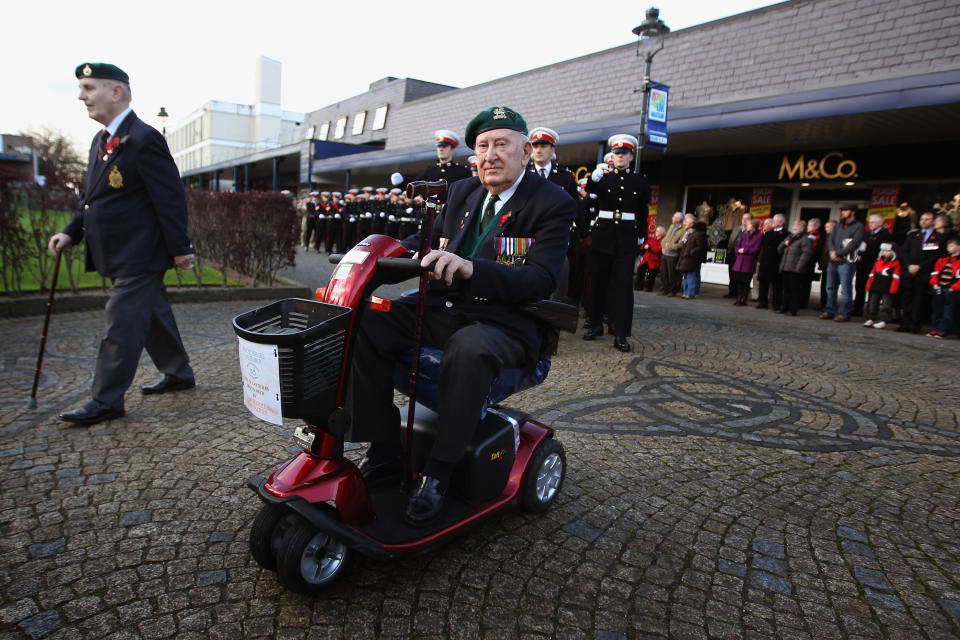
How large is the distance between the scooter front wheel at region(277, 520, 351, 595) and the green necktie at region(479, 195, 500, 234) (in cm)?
151

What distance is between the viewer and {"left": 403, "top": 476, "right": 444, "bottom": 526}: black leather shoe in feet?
7.22

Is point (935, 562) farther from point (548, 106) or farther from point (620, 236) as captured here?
point (548, 106)

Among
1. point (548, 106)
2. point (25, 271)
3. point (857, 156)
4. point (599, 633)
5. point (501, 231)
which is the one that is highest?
point (548, 106)

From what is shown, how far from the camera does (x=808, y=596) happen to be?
88.0 inches

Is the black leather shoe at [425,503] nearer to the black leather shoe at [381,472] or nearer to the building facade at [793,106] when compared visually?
the black leather shoe at [381,472]

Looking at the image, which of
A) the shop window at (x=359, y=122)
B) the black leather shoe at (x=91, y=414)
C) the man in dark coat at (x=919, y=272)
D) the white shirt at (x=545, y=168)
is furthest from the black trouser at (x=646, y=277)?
the shop window at (x=359, y=122)

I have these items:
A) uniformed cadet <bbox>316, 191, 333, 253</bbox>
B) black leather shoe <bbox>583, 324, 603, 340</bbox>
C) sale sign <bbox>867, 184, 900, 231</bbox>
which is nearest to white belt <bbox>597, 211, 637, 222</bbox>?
black leather shoe <bbox>583, 324, 603, 340</bbox>

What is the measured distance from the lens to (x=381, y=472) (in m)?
2.54

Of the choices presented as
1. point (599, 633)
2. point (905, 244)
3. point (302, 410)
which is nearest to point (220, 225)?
point (302, 410)

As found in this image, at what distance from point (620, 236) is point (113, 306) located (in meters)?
5.14

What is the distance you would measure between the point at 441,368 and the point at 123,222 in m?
2.85

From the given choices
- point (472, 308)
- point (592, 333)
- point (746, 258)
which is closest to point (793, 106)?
point (746, 258)

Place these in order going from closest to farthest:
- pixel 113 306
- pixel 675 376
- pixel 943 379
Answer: pixel 113 306
pixel 675 376
pixel 943 379

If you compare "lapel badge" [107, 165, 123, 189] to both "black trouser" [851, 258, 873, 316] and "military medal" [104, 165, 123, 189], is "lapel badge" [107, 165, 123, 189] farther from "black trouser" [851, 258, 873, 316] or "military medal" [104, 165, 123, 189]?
"black trouser" [851, 258, 873, 316]
